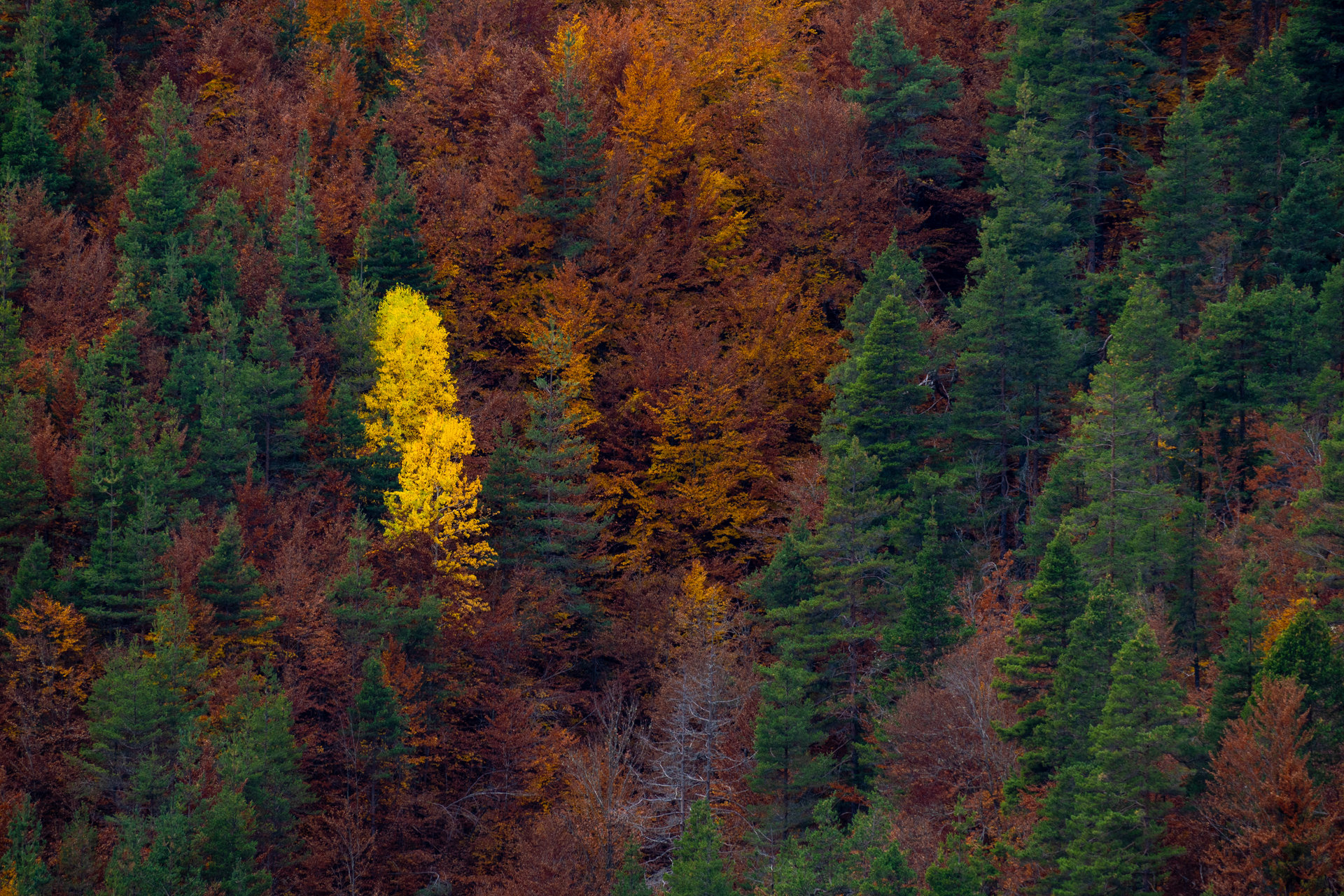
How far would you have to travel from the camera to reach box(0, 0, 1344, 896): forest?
110 feet

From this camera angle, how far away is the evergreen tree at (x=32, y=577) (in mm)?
38906

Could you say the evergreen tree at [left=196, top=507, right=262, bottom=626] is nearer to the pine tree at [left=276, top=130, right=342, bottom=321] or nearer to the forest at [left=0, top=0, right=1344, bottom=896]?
the forest at [left=0, top=0, right=1344, bottom=896]

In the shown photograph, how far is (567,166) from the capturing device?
5472 centimetres

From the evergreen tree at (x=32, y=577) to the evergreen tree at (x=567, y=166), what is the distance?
74.8 ft

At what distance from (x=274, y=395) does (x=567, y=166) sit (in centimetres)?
1565

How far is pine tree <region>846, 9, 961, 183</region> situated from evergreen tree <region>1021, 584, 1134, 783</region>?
29462mm

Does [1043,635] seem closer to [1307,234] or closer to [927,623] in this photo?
[927,623]

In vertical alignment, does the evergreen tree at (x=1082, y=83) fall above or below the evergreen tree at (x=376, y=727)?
above

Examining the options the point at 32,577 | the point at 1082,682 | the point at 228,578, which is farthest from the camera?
the point at 228,578

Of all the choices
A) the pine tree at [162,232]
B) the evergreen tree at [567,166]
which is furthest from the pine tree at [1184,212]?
the pine tree at [162,232]

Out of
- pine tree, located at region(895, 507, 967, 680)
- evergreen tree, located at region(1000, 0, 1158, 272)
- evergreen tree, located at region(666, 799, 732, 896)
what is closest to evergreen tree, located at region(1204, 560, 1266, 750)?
pine tree, located at region(895, 507, 967, 680)

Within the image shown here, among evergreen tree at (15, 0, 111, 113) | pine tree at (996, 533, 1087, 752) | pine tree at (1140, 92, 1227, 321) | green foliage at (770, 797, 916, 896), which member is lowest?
green foliage at (770, 797, 916, 896)

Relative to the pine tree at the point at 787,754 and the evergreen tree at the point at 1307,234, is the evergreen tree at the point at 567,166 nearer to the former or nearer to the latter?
the pine tree at the point at 787,754

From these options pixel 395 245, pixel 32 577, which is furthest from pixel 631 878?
pixel 395 245
